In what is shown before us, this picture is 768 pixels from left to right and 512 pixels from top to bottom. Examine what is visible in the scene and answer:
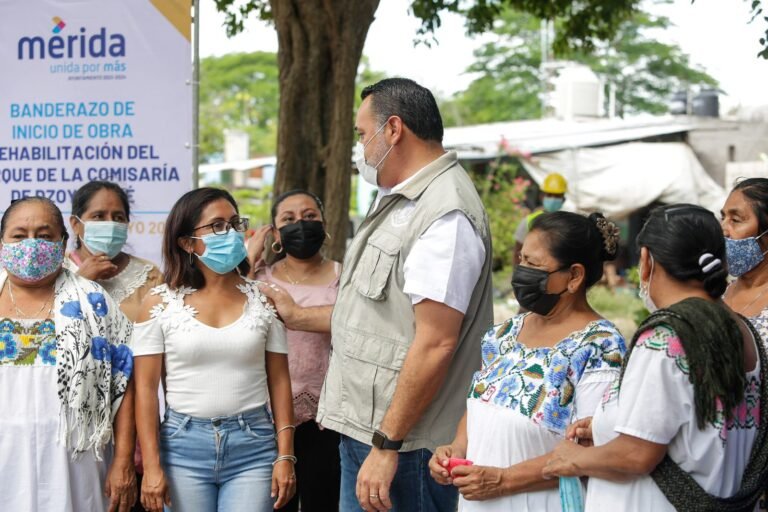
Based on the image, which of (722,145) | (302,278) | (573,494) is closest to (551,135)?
(722,145)

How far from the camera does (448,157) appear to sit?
11.5 feet

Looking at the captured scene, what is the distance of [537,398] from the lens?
118 inches

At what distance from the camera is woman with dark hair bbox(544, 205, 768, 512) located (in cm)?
256

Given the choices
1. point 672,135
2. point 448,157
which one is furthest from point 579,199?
point 448,157

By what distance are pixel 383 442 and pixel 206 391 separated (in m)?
0.78

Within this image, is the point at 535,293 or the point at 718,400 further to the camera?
the point at 535,293

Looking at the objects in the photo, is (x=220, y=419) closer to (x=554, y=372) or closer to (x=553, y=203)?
(x=554, y=372)

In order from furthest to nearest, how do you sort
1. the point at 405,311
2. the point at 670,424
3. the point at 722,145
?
the point at 722,145 → the point at 405,311 → the point at 670,424

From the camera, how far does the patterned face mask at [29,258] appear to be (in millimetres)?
A: 3621

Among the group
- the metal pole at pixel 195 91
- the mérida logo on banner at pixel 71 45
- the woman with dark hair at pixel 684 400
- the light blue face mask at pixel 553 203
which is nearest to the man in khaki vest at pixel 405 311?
the woman with dark hair at pixel 684 400

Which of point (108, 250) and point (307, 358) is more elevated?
point (108, 250)

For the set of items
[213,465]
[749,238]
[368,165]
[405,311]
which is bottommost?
[213,465]

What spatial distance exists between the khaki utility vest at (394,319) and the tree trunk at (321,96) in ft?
10.5

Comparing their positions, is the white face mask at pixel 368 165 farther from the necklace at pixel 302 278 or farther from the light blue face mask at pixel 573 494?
the light blue face mask at pixel 573 494
